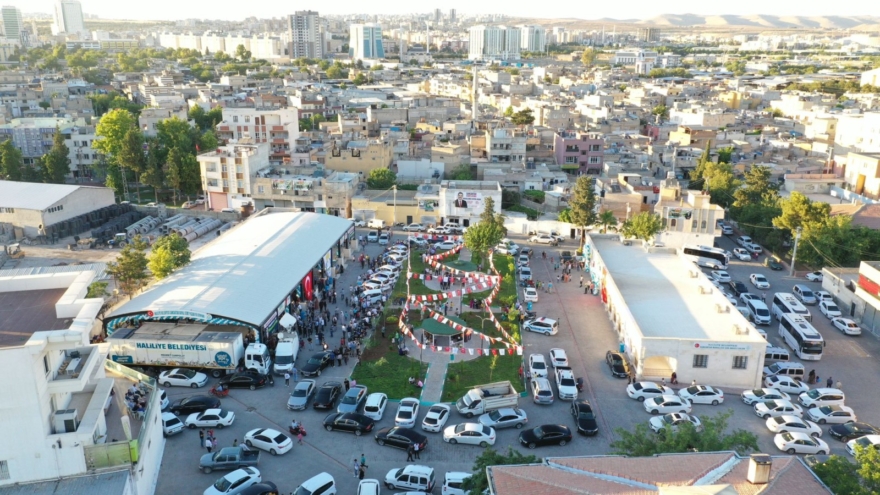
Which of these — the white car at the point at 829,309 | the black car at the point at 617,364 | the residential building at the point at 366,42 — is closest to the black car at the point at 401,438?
the black car at the point at 617,364

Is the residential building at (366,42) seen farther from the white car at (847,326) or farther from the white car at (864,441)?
the white car at (864,441)

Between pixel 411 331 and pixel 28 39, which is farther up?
pixel 28 39

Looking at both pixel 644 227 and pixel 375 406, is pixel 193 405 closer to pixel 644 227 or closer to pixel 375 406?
pixel 375 406

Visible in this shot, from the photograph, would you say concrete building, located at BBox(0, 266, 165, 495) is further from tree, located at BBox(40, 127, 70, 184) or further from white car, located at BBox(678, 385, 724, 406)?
tree, located at BBox(40, 127, 70, 184)

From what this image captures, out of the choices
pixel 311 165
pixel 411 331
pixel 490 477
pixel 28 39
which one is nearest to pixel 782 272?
pixel 411 331

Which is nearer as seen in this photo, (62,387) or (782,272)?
(62,387)

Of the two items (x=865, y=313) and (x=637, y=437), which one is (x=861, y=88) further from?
(x=637, y=437)

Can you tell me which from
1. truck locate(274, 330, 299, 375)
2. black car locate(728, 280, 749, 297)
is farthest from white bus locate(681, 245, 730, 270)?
truck locate(274, 330, 299, 375)
